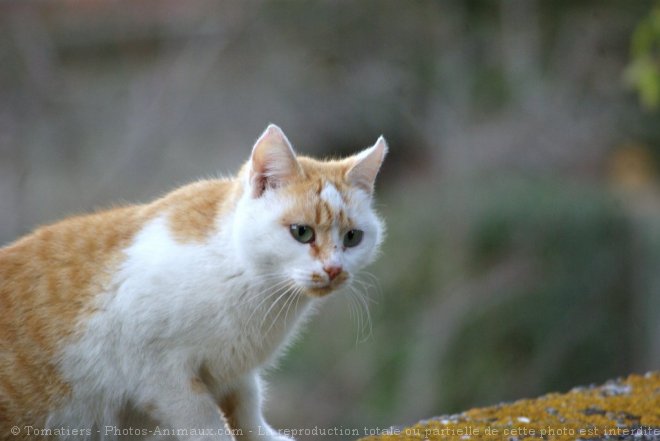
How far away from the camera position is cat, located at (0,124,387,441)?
294 centimetres

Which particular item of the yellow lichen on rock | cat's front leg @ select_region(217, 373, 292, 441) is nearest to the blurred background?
the yellow lichen on rock

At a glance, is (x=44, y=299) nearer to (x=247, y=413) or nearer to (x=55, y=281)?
(x=55, y=281)

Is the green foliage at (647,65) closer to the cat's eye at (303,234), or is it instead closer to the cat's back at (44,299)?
the cat's eye at (303,234)

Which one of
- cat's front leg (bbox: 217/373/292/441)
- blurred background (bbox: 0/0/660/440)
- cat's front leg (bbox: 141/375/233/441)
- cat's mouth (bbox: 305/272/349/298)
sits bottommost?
cat's front leg (bbox: 141/375/233/441)

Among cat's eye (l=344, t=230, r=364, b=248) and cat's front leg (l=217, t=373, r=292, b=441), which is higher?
cat's eye (l=344, t=230, r=364, b=248)

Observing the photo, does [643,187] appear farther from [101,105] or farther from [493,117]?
[101,105]

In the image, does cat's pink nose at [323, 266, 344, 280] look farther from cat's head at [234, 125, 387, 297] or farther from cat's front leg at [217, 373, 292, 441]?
cat's front leg at [217, 373, 292, 441]

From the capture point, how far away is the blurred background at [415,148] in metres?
7.25

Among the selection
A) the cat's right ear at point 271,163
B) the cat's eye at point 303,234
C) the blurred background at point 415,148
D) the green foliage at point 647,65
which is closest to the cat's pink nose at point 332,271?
the cat's eye at point 303,234

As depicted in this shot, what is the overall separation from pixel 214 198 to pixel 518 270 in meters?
4.55

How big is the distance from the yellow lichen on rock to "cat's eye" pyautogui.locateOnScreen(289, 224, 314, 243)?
72 cm

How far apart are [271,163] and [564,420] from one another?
1.43m

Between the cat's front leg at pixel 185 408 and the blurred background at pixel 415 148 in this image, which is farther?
the blurred background at pixel 415 148

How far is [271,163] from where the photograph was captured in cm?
312
